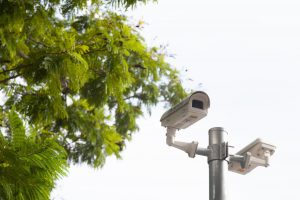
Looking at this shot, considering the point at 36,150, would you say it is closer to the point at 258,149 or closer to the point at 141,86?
the point at 258,149

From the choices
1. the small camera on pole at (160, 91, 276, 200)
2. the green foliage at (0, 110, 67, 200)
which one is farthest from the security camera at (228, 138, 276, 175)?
the green foliage at (0, 110, 67, 200)

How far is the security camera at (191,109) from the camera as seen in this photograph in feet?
11.9

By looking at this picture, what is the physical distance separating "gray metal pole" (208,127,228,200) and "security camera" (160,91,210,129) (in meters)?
0.15

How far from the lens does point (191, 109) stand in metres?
3.61

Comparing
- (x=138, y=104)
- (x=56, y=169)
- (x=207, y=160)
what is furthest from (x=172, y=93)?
(x=56, y=169)

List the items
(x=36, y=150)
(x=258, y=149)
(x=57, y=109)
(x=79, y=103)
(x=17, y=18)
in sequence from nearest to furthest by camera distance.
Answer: (x=36, y=150) < (x=17, y=18) < (x=258, y=149) < (x=57, y=109) < (x=79, y=103)

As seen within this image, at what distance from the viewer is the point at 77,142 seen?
9.23 m

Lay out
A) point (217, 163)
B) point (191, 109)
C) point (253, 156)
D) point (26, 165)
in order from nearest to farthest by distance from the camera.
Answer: point (26, 165) < point (217, 163) < point (191, 109) < point (253, 156)

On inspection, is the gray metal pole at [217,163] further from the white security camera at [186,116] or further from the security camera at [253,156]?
the security camera at [253,156]

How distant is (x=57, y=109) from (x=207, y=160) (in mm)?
1613

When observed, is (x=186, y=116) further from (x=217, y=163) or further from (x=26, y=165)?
(x=26, y=165)

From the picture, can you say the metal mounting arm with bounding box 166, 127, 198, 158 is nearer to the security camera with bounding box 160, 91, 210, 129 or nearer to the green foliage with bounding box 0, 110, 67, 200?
the security camera with bounding box 160, 91, 210, 129

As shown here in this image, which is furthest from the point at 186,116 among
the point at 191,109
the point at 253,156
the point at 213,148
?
the point at 253,156

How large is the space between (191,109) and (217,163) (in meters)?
0.44
